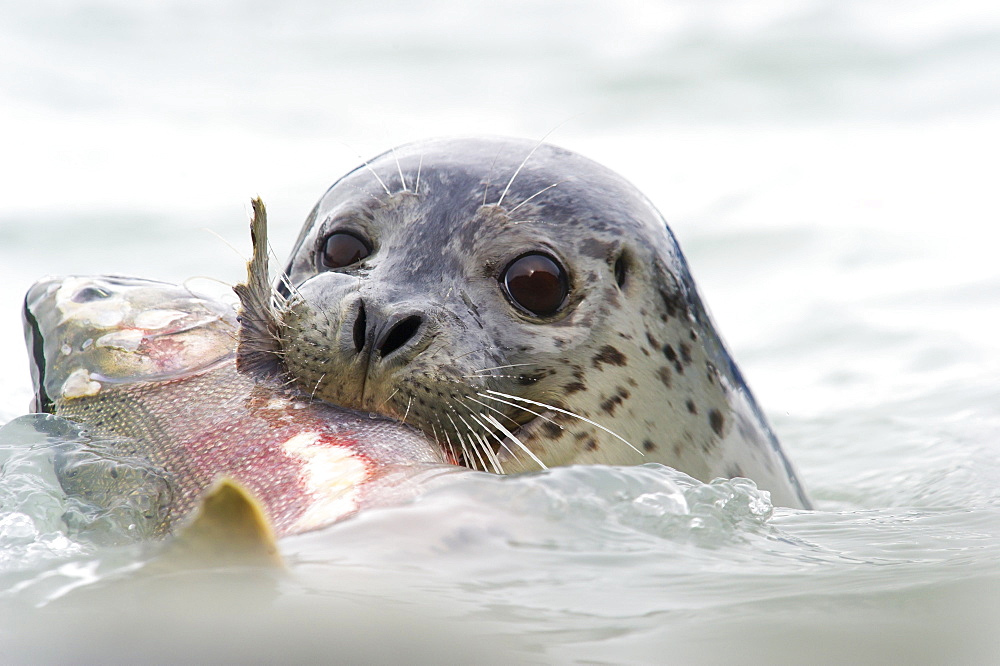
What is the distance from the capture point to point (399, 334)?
104 inches

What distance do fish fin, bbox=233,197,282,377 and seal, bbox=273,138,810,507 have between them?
2 cm

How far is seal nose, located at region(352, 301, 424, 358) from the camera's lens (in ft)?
8.41

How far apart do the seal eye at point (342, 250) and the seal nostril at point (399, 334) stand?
0.49 metres

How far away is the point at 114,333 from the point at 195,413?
0.41 metres

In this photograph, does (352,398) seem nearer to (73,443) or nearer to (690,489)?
(73,443)

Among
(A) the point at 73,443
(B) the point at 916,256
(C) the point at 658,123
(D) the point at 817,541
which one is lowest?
(D) the point at 817,541

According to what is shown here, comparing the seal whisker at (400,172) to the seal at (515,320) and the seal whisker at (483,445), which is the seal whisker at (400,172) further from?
the seal whisker at (483,445)

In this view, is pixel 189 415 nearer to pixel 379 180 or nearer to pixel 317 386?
pixel 317 386

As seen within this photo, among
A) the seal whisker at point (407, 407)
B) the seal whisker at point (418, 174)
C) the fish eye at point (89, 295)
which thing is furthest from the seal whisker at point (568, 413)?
the fish eye at point (89, 295)

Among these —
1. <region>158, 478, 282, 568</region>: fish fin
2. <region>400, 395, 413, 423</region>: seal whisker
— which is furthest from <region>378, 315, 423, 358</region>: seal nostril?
<region>158, 478, 282, 568</region>: fish fin

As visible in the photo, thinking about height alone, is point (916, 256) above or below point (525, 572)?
above

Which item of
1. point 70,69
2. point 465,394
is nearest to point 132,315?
point 465,394

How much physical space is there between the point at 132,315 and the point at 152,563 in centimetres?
126

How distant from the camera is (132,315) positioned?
2582 mm
